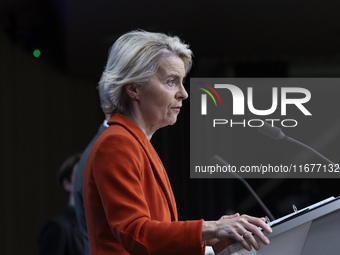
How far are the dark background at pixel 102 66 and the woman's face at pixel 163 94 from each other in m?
2.23

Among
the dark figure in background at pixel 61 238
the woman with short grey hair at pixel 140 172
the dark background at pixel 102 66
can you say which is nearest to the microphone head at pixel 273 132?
the woman with short grey hair at pixel 140 172

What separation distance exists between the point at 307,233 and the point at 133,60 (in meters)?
0.58

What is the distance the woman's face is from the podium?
389mm

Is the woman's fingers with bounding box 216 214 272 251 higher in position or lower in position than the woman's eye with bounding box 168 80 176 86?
lower

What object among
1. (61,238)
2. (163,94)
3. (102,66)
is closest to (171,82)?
(163,94)

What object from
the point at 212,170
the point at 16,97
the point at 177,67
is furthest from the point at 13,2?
the point at 177,67

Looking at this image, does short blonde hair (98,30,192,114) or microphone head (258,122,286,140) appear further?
microphone head (258,122,286,140)

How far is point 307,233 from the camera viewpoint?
1317 millimetres

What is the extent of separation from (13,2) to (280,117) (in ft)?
6.34

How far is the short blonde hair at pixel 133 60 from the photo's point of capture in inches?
59.9

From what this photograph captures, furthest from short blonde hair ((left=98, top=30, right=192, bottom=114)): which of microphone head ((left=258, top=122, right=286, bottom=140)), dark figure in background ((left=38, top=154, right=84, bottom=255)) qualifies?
dark figure in background ((left=38, top=154, right=84, bottom=255))

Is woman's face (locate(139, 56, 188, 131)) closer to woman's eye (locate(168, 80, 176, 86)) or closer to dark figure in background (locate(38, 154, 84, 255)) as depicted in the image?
woman's eye (locate(168, 80, 176, 86))

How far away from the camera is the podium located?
51.0 inches

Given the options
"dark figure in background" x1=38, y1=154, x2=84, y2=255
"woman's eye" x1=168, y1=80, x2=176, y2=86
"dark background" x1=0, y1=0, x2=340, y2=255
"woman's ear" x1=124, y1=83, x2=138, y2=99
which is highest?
"woman's eye" x1=168, y1=80, x2=176, y2=86
